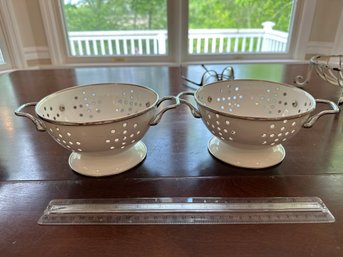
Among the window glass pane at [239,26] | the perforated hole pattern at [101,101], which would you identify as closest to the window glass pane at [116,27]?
the window glass pane at [239,26]

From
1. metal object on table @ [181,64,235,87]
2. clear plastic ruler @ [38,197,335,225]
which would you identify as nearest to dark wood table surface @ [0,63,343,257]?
clear plastic ruler @ [38,197,335,225]

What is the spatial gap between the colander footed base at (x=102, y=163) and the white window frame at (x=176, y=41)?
2140 millimetres

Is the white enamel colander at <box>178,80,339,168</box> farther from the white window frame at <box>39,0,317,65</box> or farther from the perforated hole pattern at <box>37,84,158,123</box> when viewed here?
the white window frame at <box>39,0,317,65</box>

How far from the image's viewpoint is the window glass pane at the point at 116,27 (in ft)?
7.77

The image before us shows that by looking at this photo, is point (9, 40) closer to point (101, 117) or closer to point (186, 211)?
point (101, 117)

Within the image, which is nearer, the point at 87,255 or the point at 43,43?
the point at 87,255

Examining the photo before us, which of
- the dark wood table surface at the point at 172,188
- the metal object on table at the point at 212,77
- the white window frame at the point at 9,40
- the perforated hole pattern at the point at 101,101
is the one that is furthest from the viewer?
the white window frame at the point at 9,40

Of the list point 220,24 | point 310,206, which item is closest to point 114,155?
point 310,206

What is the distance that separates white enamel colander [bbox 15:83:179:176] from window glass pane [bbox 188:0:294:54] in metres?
2.01

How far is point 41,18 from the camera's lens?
7.66ft

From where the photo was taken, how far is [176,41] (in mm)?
2531

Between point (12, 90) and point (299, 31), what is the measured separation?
2469 mm

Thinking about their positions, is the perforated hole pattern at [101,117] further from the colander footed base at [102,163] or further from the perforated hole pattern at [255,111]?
the perforated hole pattern at [255,111]

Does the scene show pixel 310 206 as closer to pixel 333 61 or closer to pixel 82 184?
pixel 82 184
